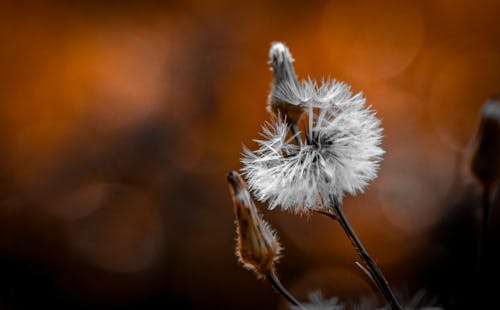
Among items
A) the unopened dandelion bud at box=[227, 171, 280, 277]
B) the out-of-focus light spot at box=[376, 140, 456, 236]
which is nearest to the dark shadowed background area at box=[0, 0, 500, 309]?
the out-of-focus light spot at box=[376, 140, 456, 236]

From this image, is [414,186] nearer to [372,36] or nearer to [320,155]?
[372,36]

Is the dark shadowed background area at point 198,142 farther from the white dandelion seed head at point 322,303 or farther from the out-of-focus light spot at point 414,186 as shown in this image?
the white dandelion seed head at point 322,303

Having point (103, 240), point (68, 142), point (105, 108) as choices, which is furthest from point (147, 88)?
point (103, 240)

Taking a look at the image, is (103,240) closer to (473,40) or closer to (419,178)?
(419,178)

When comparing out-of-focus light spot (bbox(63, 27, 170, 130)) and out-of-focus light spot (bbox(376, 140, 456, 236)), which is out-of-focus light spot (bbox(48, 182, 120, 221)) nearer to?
out-of-focus light spot (bbox(63, 27, 170, 130))

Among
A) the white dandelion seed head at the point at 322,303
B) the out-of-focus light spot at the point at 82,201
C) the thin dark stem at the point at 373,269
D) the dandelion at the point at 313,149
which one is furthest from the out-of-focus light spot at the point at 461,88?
the thin dark stem at the point at 373,269

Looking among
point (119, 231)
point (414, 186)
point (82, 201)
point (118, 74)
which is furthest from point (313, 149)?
point (118, 74)
